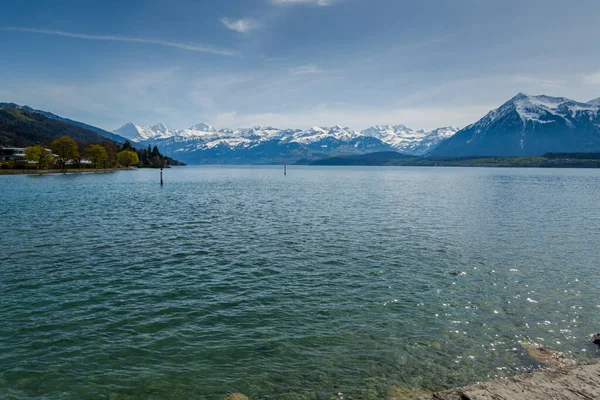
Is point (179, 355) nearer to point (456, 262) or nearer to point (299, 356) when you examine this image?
point (299, 356)

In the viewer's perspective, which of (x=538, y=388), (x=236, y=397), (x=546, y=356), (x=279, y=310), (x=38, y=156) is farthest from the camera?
(x=38, y=156)

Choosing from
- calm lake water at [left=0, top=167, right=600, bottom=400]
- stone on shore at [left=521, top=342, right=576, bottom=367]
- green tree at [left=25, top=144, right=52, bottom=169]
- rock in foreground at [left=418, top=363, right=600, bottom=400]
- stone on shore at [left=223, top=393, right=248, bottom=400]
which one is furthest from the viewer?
green tree at [left=25, top=144, right=52, bottom=169]

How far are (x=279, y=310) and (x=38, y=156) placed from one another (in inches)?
8637

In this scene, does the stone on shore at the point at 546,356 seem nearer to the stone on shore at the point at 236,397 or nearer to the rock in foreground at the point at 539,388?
the rock in foreground at the point at 539,388

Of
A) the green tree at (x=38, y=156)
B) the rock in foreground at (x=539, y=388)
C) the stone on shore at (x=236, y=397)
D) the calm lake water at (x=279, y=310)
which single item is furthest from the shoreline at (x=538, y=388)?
the green tree at (x=38, y=156)

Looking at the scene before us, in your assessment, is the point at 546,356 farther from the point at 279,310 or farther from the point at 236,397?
the point at 236,397

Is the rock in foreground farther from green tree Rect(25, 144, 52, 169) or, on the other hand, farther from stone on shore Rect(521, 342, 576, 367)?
green tree Rect(25, 144, 52, 169)

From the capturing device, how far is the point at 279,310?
20.6 metres

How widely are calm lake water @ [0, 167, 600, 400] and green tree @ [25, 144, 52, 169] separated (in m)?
181

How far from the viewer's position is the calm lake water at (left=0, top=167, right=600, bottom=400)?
14.5 meters

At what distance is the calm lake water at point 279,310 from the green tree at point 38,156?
593 ft

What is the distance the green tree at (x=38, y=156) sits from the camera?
186125 millimetres

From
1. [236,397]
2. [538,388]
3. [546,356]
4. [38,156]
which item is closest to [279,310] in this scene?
[236,397]

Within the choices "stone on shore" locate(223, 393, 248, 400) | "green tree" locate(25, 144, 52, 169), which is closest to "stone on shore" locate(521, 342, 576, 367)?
"stone on shore" locate(223, 393, 248, 400)
